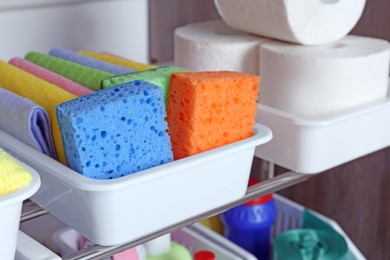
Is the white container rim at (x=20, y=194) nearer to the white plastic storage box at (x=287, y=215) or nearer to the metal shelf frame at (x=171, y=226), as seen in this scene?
the metal shelf frame at (x=171, y=226)

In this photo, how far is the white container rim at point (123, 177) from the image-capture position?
1.39ft

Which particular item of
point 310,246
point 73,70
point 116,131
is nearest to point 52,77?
point 73,70

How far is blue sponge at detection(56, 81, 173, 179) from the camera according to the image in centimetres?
43

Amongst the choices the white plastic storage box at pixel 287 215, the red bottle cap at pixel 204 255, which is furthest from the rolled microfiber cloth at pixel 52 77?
the white plastic storage box at pixel 287 215

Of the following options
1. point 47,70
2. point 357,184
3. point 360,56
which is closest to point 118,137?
point 47,70

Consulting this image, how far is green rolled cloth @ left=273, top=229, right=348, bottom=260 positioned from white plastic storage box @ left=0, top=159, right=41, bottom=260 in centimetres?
39

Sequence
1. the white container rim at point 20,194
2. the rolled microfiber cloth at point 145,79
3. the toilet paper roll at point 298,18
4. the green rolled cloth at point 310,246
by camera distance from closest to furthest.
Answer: the white container rim at point 20,194, the rolled microfiber cloth at point 145,79, the toilet paper roll at point 298,18, the green rolled cloth at point 310,246

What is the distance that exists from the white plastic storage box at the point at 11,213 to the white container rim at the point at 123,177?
0.09 ft

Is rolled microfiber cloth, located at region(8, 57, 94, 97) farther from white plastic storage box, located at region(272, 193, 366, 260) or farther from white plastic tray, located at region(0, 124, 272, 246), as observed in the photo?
white plastic storage box, located at region(272, 193, 366, 260)

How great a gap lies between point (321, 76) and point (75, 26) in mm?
369

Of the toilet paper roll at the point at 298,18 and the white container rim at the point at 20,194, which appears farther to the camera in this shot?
the toilet paper roll at the point at 298,18

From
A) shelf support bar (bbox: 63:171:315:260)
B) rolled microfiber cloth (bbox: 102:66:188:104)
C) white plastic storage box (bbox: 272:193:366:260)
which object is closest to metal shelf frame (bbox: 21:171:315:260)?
shelf support bar (bbox: 63:171:315:260)

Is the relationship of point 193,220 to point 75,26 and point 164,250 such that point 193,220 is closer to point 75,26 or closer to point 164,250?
point 164,250

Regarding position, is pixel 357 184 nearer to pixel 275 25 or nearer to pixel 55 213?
pixel 275 25
